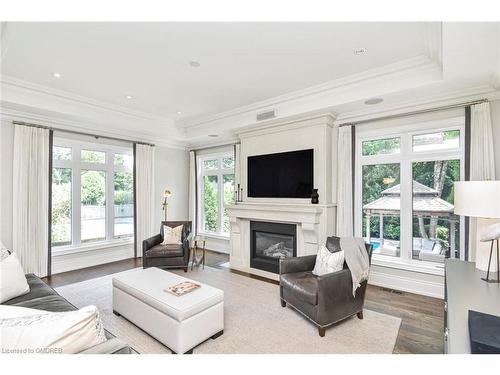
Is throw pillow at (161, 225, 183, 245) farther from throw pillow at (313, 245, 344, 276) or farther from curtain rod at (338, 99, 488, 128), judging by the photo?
curtain rod at (338, 99, 488, 128)

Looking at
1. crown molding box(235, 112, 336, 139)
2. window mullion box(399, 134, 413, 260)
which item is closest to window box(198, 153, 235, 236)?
crown molding box(235, 112, 336, 139)

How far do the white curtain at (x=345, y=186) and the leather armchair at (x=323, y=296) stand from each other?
95 cm

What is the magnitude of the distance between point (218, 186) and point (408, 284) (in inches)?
164

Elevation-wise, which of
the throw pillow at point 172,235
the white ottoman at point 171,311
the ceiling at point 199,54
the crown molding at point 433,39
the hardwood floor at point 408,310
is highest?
the ceiling at point 199,54

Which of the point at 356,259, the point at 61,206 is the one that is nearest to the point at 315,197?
the point at 356,259

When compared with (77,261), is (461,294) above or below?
above

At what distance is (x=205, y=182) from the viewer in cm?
640

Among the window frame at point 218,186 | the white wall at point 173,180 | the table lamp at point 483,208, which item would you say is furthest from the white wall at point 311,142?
the white wall at point 173,180

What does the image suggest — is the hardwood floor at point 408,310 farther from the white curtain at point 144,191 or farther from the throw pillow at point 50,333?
the throw pillow at point 50,333

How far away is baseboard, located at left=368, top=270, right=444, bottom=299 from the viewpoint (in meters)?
3.32

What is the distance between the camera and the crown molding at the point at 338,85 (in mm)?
2916
